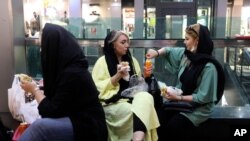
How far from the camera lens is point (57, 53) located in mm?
2178

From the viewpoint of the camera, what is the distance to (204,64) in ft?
9.19

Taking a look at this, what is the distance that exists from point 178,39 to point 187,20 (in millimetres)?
474

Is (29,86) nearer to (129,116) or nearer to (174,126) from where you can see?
(129,116)

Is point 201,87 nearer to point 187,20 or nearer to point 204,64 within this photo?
point 204,64

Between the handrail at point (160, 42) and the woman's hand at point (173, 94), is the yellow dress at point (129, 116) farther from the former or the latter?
the handrail at point (160, 42)

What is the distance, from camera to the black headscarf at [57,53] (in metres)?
2.16

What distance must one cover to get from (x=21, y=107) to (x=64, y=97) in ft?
4.09

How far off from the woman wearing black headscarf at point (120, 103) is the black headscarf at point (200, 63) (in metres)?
0.39

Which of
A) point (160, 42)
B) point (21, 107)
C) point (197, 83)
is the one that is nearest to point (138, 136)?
point (197, 83)

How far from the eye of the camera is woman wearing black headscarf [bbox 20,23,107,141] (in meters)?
2.12

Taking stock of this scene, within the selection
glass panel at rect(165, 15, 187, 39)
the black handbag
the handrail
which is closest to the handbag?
the black handbag

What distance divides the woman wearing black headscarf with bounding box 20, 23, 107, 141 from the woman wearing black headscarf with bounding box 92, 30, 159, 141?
1.44ft

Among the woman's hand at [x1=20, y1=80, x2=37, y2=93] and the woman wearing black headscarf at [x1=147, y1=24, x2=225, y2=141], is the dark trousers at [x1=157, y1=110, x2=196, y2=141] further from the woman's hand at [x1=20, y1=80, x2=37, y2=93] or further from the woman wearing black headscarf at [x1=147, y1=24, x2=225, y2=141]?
the woman's hand at [x1=20, y1=80, x2=37, y2=93]

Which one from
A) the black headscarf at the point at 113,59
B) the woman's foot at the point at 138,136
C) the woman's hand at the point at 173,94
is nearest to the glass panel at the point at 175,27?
the black headscarf at the point at 113,59
